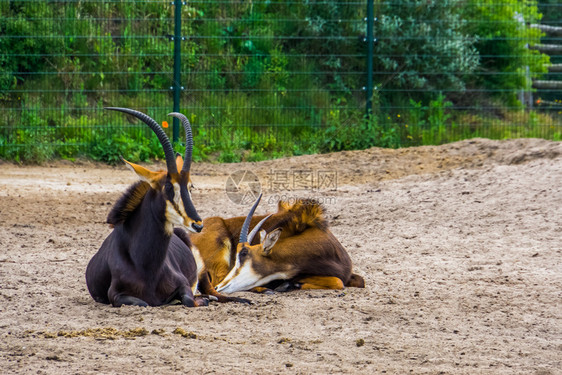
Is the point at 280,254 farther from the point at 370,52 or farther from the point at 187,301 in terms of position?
the point at 370,52

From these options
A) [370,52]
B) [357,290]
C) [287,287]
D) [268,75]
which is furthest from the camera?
[268,75]

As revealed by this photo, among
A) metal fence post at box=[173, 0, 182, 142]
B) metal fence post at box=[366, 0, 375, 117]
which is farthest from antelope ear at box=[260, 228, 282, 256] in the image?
metal fence post at box=[366, 0, 375, 117]

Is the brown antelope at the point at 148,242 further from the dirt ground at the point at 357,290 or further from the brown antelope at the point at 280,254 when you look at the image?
the brown antelope at the point at 280,254

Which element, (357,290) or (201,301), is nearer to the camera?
(201,301)

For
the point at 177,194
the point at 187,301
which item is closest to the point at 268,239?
the point at 187,301

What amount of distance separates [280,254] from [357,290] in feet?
2.58

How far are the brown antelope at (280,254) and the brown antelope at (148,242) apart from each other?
751 mm

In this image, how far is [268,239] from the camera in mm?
6652

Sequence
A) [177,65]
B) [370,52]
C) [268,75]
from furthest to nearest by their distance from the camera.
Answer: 1. [268,75]
2. [370,52]
3. [177,65]

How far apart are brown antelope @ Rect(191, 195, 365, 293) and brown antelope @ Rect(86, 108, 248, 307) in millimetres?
751

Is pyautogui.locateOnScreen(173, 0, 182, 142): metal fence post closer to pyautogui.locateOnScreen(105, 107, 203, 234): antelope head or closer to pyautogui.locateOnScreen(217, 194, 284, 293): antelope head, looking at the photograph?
pyautogui.locateOnScreen(217, 194, 284, 293): antelope head

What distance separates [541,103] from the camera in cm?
1612

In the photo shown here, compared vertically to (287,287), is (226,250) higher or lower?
higher

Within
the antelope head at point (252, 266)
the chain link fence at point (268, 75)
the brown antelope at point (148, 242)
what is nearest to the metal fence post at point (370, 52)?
the chain link fence at point (268, 75)
